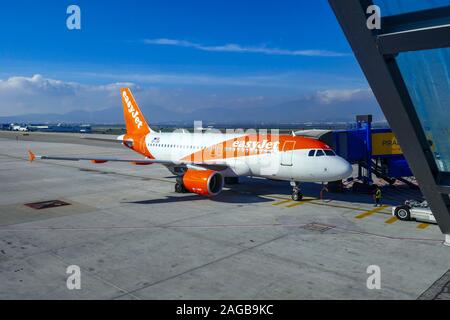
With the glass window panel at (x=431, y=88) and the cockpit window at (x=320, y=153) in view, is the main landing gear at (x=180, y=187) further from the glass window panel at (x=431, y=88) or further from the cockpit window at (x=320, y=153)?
the glass window panel at (x=431, y=88)

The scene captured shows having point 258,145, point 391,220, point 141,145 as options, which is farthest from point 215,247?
point 141,145

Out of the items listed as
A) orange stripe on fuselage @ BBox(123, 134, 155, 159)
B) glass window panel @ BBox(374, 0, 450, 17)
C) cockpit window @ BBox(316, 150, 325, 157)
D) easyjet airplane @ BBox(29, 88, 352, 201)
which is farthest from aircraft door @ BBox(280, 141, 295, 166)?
glass window panel @ BBox(374, 0, 450, 17)

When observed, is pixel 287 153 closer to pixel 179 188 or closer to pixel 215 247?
pixel 179 188

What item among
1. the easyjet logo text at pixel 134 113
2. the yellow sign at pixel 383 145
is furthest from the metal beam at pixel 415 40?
the easyjet logo text at pixel 134 113

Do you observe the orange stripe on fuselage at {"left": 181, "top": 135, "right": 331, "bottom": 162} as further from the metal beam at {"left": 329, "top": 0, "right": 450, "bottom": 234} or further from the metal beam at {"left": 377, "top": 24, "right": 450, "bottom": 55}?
the metal beam at {"left": 377, "top": 24, "right": 450, "bottom": 55}

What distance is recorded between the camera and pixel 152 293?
34.4 feet

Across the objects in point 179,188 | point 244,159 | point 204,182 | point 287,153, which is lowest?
point 179,188

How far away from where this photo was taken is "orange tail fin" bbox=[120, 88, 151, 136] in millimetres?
34938

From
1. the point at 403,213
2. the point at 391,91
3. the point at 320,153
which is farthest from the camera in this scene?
the point at 320,153

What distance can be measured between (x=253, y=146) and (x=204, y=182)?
4.44 m

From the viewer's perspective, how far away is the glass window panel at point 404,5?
569 centimetres

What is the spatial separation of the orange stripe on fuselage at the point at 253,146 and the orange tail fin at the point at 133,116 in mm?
9527

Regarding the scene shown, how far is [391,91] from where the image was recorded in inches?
263

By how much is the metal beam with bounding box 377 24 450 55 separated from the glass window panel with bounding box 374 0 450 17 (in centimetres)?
37
